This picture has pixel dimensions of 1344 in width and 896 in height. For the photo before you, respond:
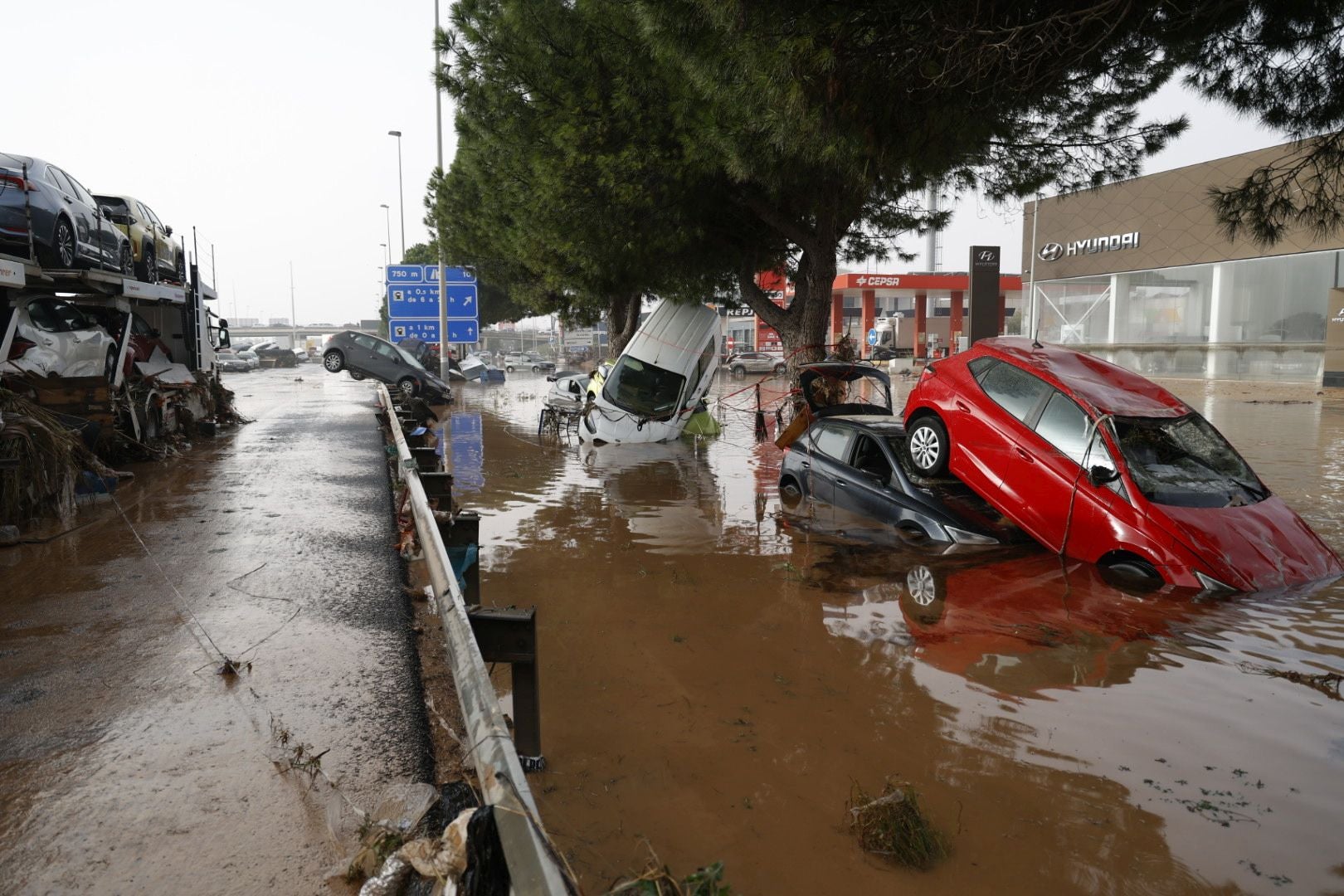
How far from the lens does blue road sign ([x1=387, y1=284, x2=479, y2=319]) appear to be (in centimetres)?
3397

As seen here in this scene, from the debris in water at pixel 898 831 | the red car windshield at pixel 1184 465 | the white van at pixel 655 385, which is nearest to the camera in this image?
the debris in water at pixel 898 831

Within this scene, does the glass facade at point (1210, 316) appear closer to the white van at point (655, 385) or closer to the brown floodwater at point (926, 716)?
the white van at point (655, 385)

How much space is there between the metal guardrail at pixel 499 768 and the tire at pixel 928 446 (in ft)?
21.0

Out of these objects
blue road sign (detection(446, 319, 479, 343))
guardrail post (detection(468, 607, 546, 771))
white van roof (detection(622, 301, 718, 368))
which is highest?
blue road sign (detection(446, 319, 479, 343))

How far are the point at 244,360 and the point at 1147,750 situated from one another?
177 feet

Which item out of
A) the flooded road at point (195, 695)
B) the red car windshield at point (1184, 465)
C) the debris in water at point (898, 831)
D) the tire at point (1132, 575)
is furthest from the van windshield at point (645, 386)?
the debris in water at point (898, 831)

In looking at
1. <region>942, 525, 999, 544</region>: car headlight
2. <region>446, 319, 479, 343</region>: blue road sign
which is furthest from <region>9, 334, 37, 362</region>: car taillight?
<region>446, 319, 479, 343</region>: blue road sign

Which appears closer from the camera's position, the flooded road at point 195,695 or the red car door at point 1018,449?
the flooded road at point 195,695

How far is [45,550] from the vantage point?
708cm

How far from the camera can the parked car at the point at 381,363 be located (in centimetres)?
2748

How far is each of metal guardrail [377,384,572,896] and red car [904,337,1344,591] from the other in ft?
19.2

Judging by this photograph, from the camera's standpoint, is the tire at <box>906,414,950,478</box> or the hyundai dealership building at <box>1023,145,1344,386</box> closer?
the tire at <box>906,414,950,478</box>

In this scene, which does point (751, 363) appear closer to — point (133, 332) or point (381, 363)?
point (381, 363)

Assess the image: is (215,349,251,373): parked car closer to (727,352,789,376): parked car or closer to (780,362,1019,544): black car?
(727,352,789,376): parked car
